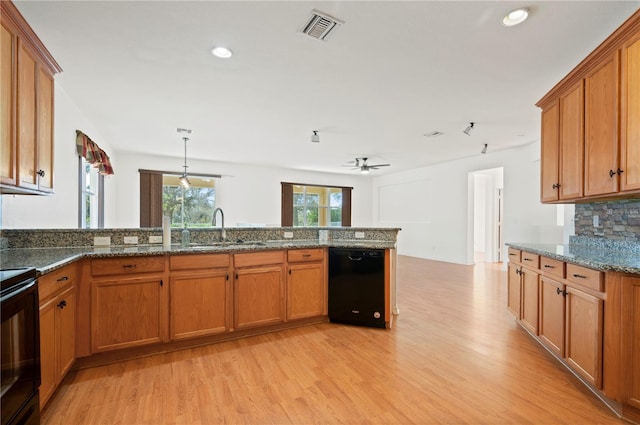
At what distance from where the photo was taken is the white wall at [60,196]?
8.81 feet

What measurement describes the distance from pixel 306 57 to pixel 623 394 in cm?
315

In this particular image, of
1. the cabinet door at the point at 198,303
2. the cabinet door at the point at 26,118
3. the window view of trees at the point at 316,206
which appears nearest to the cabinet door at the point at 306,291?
the cabinet door at the point at 198,303

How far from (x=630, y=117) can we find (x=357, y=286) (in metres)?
2.50

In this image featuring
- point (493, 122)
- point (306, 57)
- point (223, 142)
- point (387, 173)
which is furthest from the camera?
point (387, 173)

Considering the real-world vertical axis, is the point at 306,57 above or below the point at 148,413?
above

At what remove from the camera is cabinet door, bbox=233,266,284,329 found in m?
2.93

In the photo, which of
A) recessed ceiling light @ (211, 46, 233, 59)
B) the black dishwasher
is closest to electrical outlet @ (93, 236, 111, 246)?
recessed ceiling light @ (211, 46, 233, 59)

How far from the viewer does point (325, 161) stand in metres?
7.76

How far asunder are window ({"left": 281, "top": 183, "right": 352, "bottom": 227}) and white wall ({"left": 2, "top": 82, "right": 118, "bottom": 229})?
5.30 metres

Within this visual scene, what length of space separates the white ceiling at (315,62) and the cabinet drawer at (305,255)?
5.67ft

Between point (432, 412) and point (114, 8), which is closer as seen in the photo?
point (432, 412)

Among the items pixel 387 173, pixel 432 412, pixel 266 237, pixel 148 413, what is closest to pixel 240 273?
pixel 266 237

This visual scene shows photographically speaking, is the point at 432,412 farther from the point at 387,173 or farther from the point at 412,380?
the point at 387,173

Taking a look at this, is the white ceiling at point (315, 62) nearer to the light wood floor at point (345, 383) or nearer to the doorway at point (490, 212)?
the light wood floor at point (345, 383)
